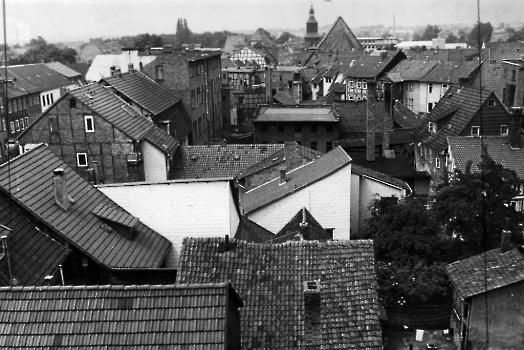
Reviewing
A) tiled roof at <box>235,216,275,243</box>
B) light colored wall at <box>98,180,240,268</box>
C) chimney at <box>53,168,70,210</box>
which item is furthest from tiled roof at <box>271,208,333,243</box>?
chimney at <box>53,168,70,210</box>

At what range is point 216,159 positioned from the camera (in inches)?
1287

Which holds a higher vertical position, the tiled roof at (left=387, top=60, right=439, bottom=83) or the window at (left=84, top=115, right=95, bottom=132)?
the tiled roof at (left=387, top=60, right=439, bottom=83)

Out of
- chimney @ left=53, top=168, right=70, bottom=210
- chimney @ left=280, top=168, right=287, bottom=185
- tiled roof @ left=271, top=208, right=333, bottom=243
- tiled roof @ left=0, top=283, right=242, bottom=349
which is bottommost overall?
tiled roof @ left=271, top=208, right=333, bottom=243

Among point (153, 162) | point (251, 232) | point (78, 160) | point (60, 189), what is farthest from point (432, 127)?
point (60, 189)

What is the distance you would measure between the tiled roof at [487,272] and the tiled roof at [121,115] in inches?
636

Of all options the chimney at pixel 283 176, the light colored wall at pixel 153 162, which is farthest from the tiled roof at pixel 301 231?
the light colored wall at pixel 153 162

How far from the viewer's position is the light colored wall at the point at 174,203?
2008cm

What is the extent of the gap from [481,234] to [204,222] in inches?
442

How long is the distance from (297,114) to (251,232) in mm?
24675

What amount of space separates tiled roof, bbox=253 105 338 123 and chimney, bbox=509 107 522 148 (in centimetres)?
1510

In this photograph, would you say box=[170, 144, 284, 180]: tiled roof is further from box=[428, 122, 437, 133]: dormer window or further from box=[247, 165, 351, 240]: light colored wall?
box=[428, 122, 437, 133]: dormer window

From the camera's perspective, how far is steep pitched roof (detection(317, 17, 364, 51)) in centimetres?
9747

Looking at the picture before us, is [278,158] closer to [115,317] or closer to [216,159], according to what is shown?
[216,159]

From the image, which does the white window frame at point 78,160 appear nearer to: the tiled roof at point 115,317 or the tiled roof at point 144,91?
the tiled roof at point 144,91
